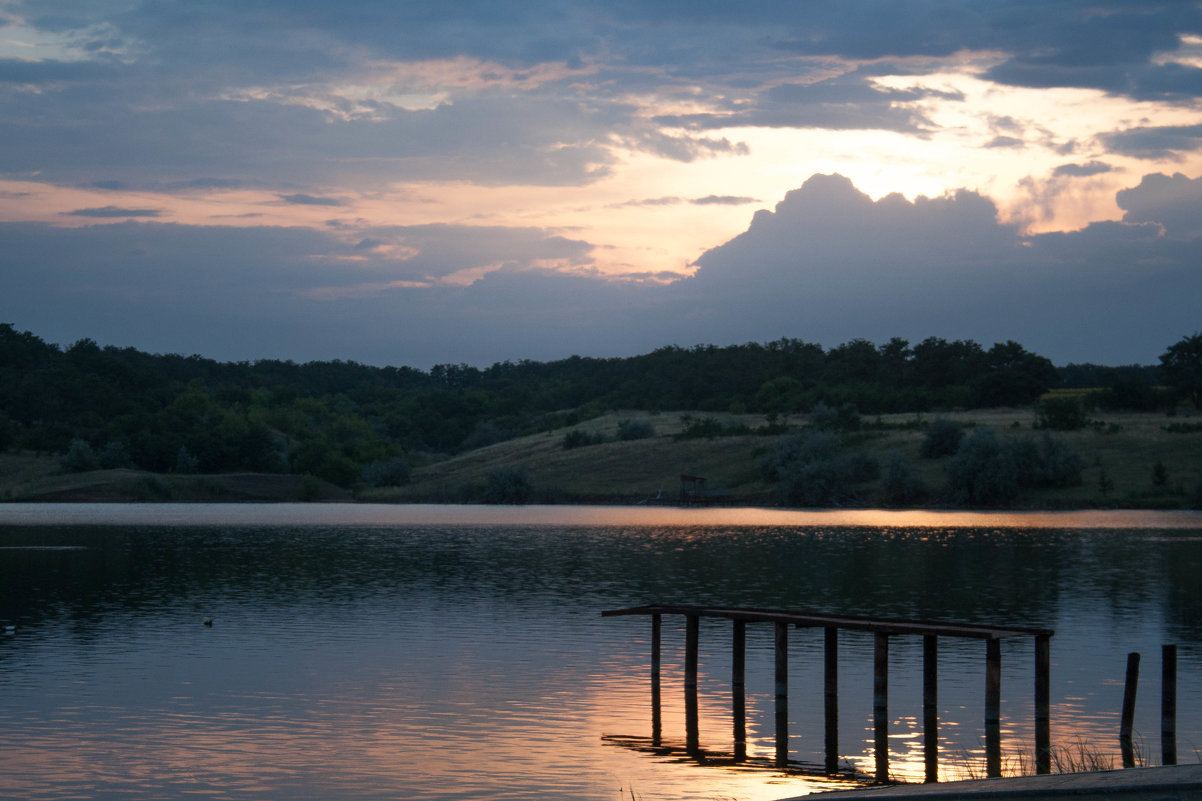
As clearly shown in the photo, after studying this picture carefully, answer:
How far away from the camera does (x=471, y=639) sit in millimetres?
33656

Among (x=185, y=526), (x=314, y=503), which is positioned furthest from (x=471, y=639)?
(x=314, y=503)

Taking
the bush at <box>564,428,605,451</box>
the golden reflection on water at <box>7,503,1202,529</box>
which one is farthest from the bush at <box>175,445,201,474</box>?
the bush at <box>564,428,605,451</box>

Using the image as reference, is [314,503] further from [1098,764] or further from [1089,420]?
[1098,764]

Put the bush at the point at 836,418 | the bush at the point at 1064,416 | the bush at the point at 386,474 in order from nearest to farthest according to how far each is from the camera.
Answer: the bush at the point at 1064,416 → the bush at the point at 836,418 → the bush at the point at 386,474

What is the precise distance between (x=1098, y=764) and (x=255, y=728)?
45.7 feet

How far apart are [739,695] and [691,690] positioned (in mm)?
1035

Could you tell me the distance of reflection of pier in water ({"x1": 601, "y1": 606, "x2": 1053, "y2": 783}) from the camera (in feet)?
67.5

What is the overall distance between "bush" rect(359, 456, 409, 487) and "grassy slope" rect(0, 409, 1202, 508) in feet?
5.04

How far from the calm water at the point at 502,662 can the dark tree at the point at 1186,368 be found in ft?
231

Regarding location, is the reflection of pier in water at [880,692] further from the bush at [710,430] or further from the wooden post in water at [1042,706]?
the bush at [710,430]

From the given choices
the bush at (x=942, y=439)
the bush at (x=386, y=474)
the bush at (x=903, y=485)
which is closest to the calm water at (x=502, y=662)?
the bush at (x=903, y=485)

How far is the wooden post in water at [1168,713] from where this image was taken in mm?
19922

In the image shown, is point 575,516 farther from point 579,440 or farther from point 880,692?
point 880,692

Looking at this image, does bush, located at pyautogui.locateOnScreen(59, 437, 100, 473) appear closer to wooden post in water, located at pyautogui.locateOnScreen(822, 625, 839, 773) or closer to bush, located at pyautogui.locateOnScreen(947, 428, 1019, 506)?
bush, located at pyautogui.locateOnScreen(947, 428, 1019, 506)
